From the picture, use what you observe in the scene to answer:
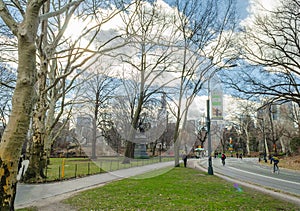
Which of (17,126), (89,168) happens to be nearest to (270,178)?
(89,168)

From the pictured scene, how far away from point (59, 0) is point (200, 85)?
1175 cm

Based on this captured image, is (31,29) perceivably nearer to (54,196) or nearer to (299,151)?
(54,196)

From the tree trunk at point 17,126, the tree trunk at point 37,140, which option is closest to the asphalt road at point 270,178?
the tree trunk at point 17,126

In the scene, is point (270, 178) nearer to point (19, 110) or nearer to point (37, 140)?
point (37, 140)

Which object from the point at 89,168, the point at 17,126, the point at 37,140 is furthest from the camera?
the point at 89,168

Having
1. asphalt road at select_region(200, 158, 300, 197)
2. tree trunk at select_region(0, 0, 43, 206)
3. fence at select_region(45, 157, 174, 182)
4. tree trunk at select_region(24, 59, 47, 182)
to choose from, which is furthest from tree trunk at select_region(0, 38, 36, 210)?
asphalt road at select_region(200, 158, 300, 197)

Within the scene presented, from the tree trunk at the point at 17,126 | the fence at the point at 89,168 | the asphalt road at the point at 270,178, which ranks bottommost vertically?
the asphalt road at the point at 270,178

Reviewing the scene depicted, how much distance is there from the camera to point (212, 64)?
15812 millimetres

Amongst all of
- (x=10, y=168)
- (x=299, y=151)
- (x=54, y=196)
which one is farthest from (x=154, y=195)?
(x=299, y=151)

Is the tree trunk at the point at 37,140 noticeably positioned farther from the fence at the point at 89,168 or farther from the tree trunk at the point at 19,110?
the tree trunk at the point at 19,110

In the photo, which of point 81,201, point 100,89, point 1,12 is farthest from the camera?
point 100,89

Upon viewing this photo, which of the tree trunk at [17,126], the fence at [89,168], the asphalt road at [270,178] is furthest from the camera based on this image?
the asphalt road at [270,178]

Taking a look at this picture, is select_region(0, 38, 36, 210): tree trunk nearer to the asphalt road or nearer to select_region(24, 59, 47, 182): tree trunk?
select_region(24, 59, 47, 182): tree trunk

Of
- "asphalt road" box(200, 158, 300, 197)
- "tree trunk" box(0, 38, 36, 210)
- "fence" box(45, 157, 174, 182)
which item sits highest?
"tree trunk" box(0, 38, 36, 210)
